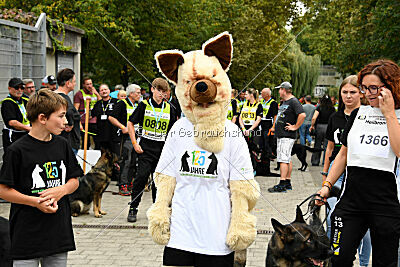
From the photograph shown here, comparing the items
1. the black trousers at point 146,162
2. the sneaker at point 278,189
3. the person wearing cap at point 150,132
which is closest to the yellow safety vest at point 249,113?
the sneaker at point 278,189

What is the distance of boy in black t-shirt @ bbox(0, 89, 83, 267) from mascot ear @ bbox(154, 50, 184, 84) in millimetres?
806

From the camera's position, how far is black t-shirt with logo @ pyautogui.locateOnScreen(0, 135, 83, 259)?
3447 millimetres

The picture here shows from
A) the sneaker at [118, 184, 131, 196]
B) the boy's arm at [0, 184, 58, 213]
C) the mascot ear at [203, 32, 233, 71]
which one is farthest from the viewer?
the sneaker at [118, 184, 131, 196]

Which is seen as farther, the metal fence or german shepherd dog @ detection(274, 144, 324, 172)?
german shepherd dog @ detection(274, 144, 324, 172)

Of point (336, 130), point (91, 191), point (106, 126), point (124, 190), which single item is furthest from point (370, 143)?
point (106, 126)

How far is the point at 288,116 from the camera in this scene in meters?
10.1

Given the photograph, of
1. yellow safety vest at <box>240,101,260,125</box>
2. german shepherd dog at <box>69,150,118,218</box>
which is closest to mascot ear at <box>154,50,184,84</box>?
german shepherd dog at <box>69,150,118,218</box>

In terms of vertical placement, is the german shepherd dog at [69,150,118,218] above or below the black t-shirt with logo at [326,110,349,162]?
below

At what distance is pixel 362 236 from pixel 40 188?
8.16 feet

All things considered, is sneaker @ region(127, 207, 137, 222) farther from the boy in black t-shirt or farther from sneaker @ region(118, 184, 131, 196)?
the boy in black t-shirt

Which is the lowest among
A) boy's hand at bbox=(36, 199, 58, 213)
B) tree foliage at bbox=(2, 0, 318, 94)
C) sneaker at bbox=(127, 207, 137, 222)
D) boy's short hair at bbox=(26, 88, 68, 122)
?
sneaker at bbox=(127, 207, 137, 222)

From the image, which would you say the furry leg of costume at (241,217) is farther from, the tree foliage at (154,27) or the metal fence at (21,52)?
the tree foliage at (154,27)

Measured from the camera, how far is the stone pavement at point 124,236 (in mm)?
5809

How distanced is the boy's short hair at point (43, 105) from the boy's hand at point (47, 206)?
0.62 metres
